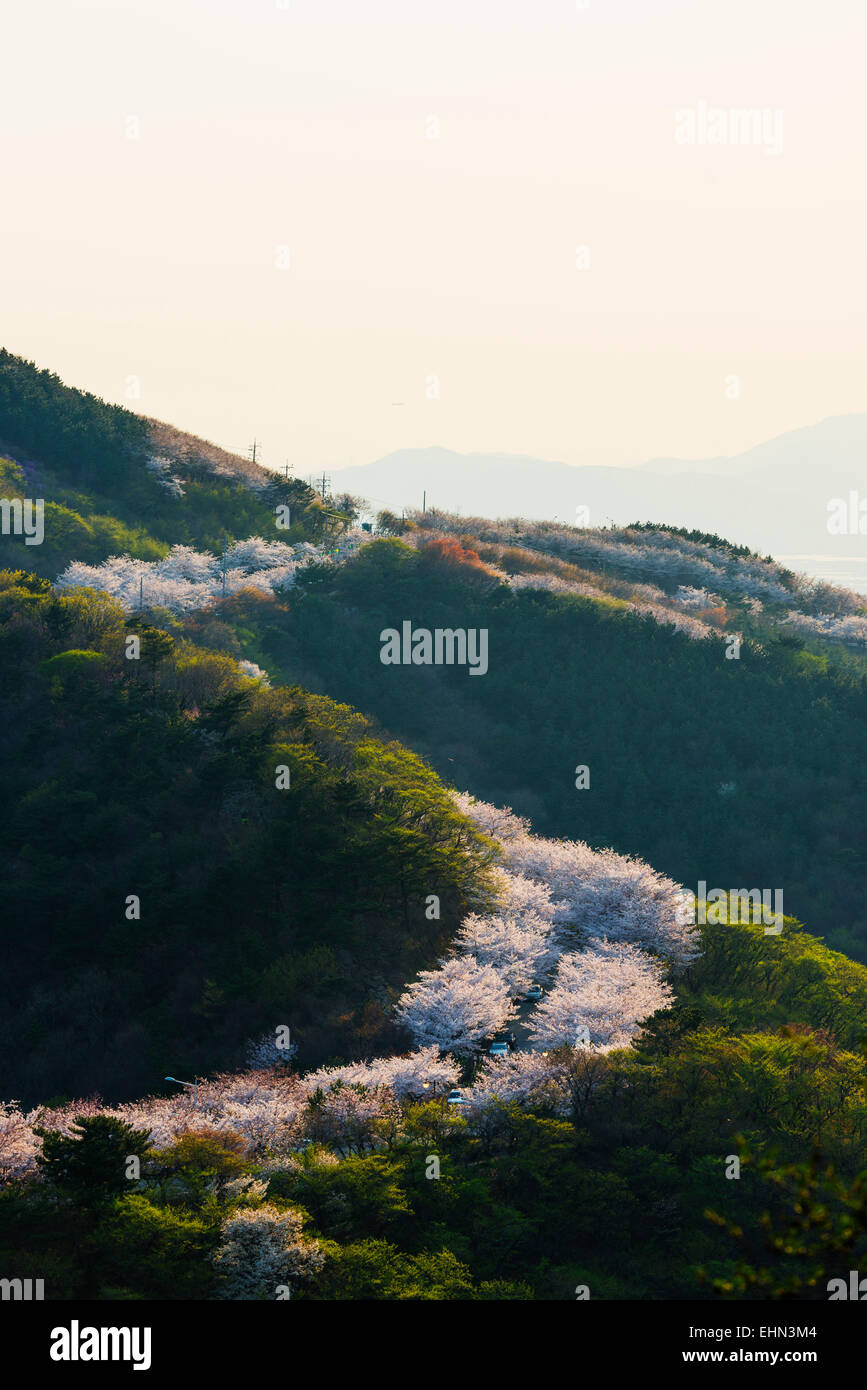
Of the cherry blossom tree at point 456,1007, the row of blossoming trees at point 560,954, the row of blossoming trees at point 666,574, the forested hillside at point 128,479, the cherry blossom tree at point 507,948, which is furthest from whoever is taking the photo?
the row of blossoming trees at point 666,574

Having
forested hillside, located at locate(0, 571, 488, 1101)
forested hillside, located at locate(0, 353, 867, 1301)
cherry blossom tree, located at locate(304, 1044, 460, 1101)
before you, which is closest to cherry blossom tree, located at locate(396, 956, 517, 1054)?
forested hillside, located at locate(0, 353, 867, 1301)

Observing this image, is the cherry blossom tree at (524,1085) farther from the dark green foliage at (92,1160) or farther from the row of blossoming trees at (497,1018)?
the dark green foliage at (92,1160)

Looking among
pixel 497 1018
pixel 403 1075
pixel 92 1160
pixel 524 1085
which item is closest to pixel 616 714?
pixel 497 1018

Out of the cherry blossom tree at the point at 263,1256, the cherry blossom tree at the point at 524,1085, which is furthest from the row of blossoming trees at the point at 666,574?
the cherry blossom tree at the point at 263,1256

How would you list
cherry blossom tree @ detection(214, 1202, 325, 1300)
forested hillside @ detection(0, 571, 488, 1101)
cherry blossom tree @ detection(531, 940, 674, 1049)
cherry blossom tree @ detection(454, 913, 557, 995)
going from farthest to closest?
cherry blossom tree @ detection(454, 913, 557, 995), forested hillside @ detection(0, 571, 488, 1101), cherry blossom tree @ detection(531, 940, 674, 1049), cherry blossom tree @ detection(214, 1202, 325, 1300)

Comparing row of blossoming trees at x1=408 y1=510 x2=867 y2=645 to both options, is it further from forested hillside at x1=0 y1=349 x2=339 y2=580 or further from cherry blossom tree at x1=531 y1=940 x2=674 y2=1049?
cherry blossom tree at x1=531 y1=940 x2=674 y2=1049

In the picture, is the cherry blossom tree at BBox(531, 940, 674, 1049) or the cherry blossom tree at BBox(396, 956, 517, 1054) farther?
the cherry blossom tree at BBox(396, 956, 517, 1054)

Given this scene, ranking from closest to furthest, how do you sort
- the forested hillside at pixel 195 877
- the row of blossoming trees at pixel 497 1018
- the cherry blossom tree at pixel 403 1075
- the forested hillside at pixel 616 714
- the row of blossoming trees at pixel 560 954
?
the row of blossoming trees at pixel 497 1018, the cherry blossom tree at pixel 403 1075, the row of blossoming trees at pixel 560 954, the forested hillside at pixel 195 877, the forested hillside at pixel 616 714

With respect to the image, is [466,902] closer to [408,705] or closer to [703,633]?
[408,705]

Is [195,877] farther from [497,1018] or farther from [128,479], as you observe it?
[128,479]
